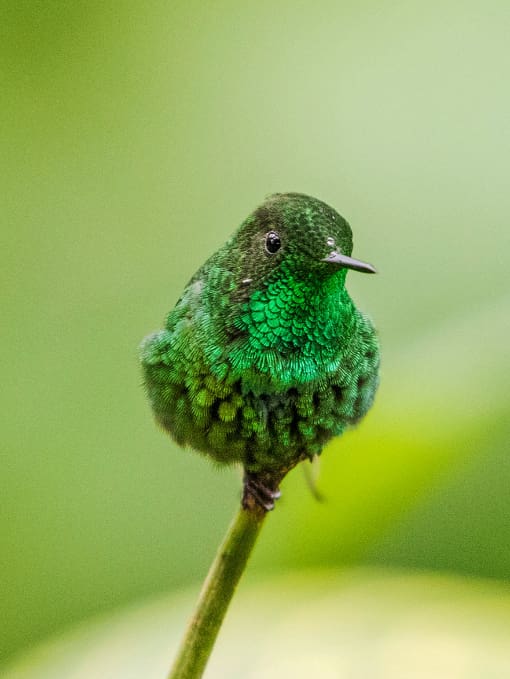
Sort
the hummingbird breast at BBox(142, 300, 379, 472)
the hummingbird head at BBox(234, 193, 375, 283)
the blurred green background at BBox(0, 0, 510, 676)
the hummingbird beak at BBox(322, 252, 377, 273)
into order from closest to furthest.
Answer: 1. the hummingbird beak at BBox(322, 252, 377, 273)
2. the hummingbird head at BBox(234, 193, 375, 283)
3. the hummingbird breast at BBox(142, 300, 379, 472)
4. the blurred green background at BBox(0, 0, 510, 676)

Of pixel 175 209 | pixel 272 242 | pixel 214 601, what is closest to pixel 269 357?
pixel 272 242

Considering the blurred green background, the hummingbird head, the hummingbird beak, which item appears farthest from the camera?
the blurred green background

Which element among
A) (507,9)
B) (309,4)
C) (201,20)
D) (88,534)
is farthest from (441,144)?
(88,534)

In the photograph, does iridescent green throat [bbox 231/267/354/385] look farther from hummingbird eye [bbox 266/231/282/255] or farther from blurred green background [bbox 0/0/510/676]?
blurred green background [bbox 0/0/510/676]

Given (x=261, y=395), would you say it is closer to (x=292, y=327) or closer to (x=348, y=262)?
(x=292, y=327)

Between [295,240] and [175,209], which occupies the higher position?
[175,209]

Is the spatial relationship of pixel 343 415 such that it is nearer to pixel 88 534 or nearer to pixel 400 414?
pixel 400 414

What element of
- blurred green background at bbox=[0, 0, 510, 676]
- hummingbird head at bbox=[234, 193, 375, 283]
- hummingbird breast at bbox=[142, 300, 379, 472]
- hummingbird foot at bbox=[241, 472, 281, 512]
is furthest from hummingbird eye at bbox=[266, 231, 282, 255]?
blurred green background at bbox=[0, 0, 510, 676]
